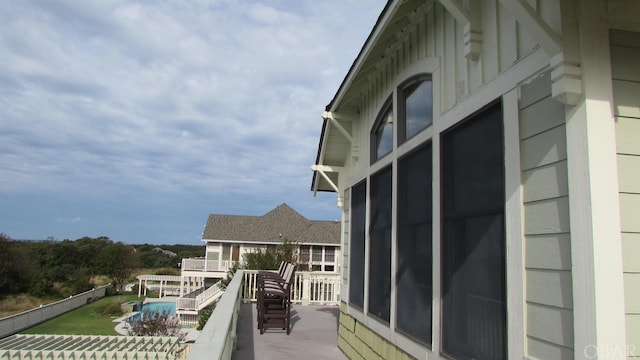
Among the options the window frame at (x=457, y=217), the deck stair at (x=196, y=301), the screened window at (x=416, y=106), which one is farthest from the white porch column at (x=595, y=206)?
the deck stair at (x=196, y=301)

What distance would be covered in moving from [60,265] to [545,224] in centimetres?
4747

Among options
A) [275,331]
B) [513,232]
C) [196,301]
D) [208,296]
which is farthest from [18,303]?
[513,232]

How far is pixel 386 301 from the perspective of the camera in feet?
14.2

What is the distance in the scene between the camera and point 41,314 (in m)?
28.4

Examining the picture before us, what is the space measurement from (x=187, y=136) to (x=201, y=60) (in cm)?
2163

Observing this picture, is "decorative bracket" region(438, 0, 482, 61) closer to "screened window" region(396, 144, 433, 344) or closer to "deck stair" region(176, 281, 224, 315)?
"screened window" region(396, 144, 433, 344)

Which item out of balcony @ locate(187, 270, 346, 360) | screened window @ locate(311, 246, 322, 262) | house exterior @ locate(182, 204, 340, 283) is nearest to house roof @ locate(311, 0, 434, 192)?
balcony @ locate(187, 270, 346, 360)

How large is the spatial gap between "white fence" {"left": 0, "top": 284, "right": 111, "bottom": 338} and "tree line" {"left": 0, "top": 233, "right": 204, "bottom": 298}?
2.46 m

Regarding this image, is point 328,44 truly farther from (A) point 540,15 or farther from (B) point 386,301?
(A) point 540,15

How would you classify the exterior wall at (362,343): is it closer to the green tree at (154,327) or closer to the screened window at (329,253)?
the green tree at (154,327)

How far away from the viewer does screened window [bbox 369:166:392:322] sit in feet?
14.4

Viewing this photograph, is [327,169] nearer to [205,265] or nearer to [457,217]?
[457,217]

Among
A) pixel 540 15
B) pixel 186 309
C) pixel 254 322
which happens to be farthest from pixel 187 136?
pixel 540 15

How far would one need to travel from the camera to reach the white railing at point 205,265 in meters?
29.8
